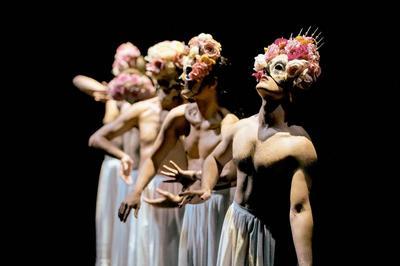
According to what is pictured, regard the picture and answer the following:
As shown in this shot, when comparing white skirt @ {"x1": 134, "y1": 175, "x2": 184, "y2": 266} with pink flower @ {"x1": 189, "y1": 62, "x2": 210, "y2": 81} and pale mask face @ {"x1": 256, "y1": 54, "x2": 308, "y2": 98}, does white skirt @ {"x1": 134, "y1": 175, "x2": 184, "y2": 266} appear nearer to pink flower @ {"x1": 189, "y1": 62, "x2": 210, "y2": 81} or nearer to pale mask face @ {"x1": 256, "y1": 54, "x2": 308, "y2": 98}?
pink flower @ {"x1": 189, "y1": 62, "x2": 210, "y2": 81}

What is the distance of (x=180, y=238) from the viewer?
17.3 feet

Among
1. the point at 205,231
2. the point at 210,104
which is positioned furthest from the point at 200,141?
the point at 205,231

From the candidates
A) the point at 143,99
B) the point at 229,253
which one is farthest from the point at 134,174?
the point at 229,253

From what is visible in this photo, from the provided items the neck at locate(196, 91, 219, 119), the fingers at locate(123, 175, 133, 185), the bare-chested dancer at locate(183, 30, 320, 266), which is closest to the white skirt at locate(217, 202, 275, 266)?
the bare-chested dancer at locate(183, 30, 320, 266)

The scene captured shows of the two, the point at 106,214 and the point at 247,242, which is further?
the point at 106,214

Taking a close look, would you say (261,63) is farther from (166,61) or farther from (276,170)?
(166,61)

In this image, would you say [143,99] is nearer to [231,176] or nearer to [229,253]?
[231,176]

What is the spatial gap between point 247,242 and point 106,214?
7.76 feet

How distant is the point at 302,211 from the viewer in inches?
162

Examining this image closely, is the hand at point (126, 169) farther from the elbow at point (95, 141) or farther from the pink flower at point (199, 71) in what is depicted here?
the pink flower at point (199, 71)

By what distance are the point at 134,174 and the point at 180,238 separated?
45.7 inches

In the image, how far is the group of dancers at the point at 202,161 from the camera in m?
4.22

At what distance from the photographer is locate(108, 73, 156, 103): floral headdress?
6367 millimetres

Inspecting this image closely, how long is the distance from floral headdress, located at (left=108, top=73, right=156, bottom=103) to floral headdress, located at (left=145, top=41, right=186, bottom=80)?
607mm
